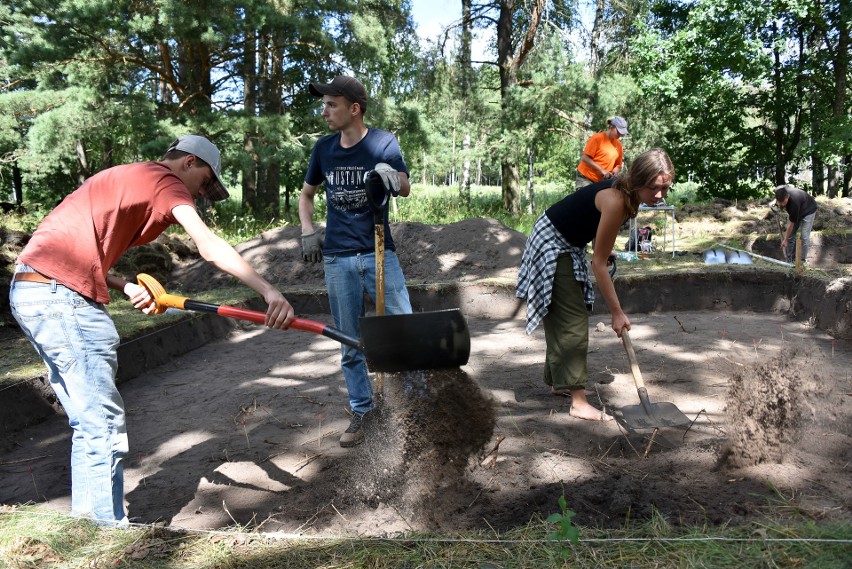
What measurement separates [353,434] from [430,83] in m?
14.6

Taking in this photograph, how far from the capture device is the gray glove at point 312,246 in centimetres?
352

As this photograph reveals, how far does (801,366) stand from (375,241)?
261cm

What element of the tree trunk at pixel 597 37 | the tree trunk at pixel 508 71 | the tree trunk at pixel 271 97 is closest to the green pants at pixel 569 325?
the tree trunk at pixel 271 97

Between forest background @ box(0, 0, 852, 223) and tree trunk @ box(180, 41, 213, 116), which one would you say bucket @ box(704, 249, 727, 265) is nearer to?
forest background @ box(0, 0, 852, 223)

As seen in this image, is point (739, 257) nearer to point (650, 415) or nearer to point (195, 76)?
point (650, 415)

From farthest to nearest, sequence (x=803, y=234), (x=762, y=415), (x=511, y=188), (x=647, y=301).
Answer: (x=511, y=188), (x=803, y=234), (x=647, y=301), (x=762, y=415)

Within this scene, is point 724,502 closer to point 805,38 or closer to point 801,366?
point 801,366

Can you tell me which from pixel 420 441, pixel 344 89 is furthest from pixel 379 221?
pixel 420 441

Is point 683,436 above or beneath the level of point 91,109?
beneath

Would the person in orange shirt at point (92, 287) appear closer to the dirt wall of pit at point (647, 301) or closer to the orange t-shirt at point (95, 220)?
the orange t-shirt at point (95, 220)

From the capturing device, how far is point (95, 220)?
2.35m

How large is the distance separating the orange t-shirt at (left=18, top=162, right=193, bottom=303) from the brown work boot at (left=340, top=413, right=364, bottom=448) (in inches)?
65.2

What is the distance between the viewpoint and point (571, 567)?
6.36 ft

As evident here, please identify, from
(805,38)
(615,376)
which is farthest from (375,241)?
(805,38)
